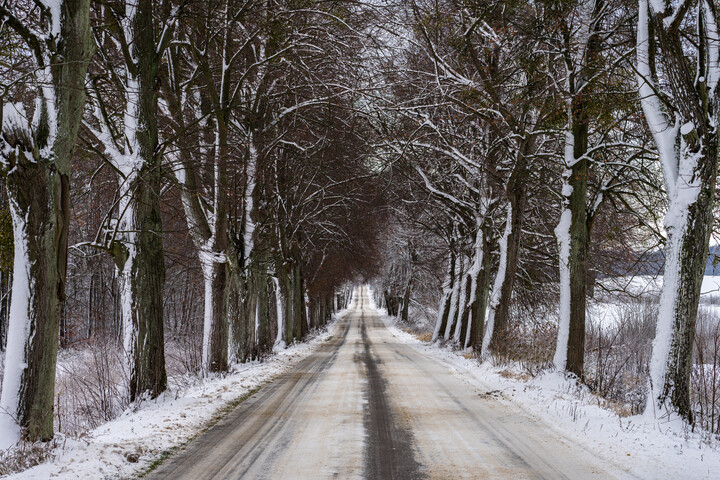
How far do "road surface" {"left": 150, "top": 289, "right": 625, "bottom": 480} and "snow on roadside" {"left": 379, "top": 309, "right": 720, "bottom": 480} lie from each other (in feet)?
1.00

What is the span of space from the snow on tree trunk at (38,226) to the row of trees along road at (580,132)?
24.3 feet

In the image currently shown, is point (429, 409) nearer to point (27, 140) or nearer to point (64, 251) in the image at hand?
point (64, 251)

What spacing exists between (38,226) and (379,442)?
4.72m

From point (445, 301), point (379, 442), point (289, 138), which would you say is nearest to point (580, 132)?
point (379, 442)

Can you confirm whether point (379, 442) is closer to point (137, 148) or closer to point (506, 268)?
point (137, 148)

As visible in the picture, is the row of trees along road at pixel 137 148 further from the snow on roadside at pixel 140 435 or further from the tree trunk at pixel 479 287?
the tree trunk at pixel 479 287

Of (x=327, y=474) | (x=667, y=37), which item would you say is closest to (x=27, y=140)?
(x=327, y=474)

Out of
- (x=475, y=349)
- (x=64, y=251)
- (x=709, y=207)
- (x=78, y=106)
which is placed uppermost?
(x=78, y=106)

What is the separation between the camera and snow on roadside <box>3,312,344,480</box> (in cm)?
549

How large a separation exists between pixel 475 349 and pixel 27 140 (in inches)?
709

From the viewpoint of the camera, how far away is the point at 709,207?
7.92 metres

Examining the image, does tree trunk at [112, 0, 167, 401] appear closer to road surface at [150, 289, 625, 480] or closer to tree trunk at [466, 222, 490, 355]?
road surface at [150, 289, 625, 480]

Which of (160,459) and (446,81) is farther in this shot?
(446,81)

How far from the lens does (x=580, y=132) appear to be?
507 inches
